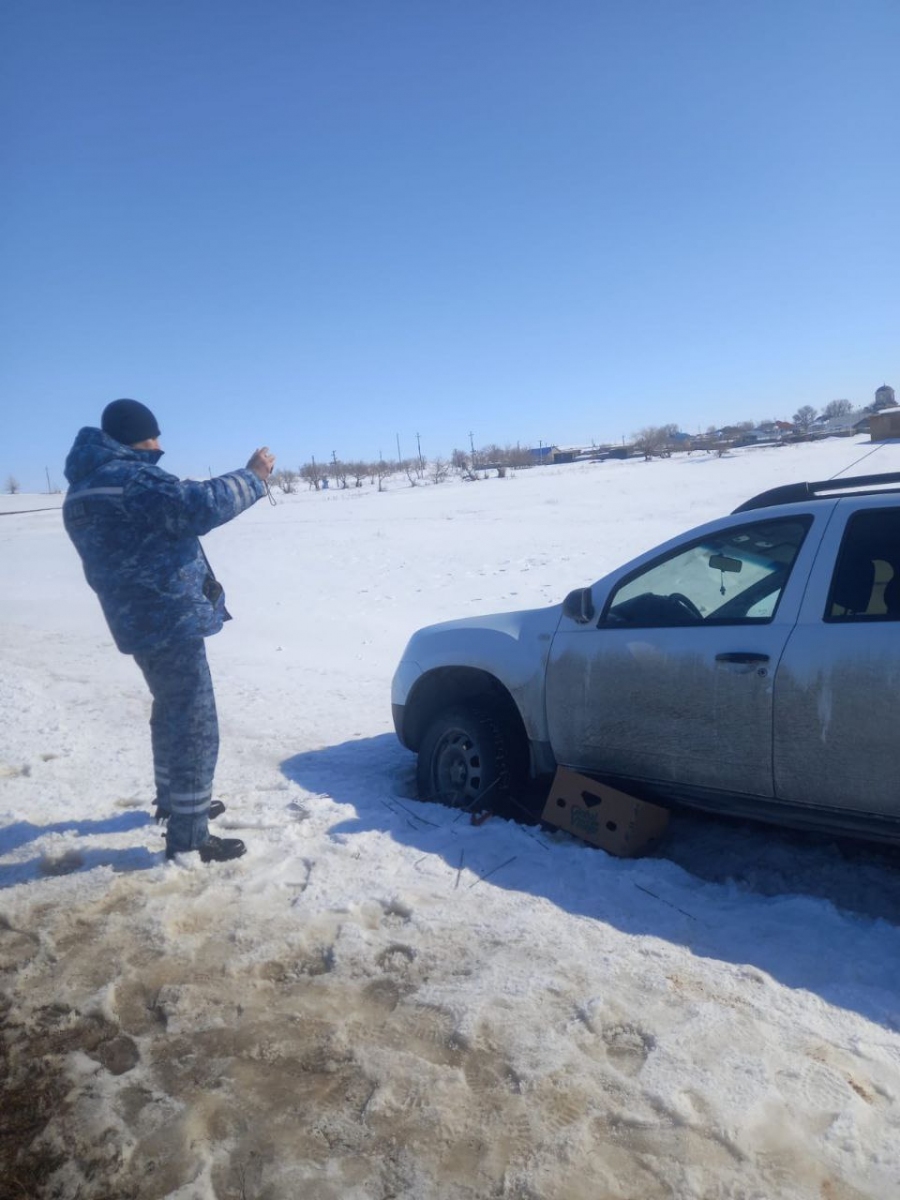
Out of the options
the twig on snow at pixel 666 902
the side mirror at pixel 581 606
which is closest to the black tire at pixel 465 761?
the side mirror at pixel 581 606

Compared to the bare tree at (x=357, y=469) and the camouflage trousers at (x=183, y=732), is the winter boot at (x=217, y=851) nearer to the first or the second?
the camouflage trousers at (x=183, y=732)

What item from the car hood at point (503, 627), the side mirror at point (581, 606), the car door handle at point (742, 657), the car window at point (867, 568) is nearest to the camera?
the car window at point (867, 568)

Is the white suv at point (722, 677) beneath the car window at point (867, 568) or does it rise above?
beneath

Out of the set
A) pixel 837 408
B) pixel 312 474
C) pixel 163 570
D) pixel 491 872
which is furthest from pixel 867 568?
pixel 837 408

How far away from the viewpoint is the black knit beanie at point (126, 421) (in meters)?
4.17

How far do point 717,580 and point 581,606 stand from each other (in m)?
0.69

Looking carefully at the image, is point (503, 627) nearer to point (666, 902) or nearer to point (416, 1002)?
point (666, 902)

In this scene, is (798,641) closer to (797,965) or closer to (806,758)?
(806,758)

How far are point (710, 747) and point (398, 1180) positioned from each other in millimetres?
2354

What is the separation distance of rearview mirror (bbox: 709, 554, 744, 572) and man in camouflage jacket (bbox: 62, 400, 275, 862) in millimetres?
2238

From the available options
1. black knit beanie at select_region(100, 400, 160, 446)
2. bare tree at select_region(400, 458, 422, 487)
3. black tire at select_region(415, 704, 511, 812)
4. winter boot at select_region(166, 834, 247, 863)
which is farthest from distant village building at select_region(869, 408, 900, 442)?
winter boot at select_region(166, 834, 247, 863)

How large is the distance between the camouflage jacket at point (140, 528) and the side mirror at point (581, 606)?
67.3 inches

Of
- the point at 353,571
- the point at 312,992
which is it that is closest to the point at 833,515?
the point at 312,992

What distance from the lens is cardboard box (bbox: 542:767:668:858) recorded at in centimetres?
426
